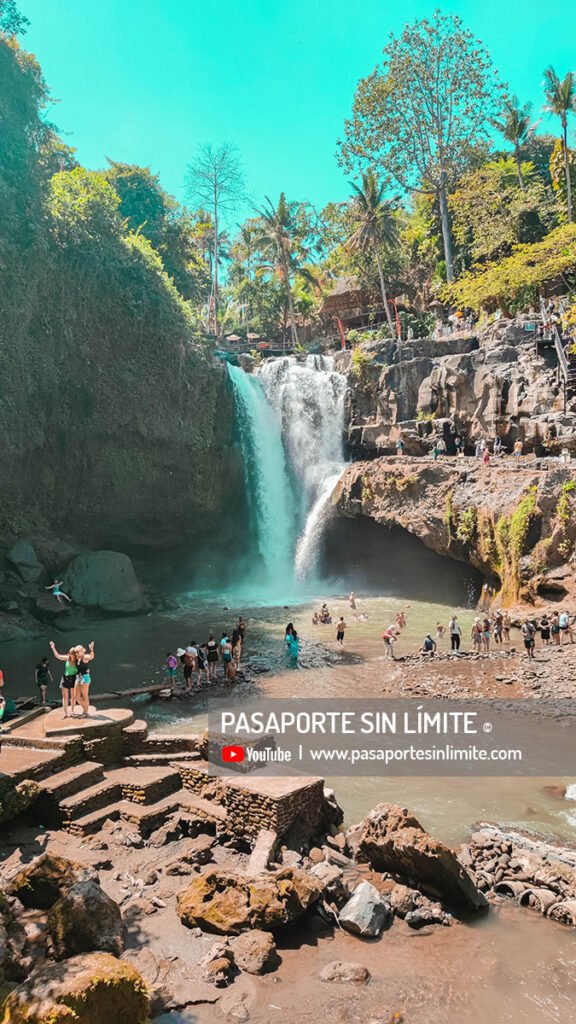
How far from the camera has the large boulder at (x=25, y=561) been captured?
87.1ft

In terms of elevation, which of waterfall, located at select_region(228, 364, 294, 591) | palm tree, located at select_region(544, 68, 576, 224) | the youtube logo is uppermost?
palm tree, located at select_region(544, 68, 576, 224)

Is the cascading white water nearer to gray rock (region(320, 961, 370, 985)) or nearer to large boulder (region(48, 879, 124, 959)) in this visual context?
gray rock (region(320, 961, 370, 985))

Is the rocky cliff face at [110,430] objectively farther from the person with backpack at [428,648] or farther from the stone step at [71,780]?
the stone step at [71,780]

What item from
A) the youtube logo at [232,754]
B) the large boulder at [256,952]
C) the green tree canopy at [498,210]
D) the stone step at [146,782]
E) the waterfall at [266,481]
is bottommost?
the large boulder at [256,952]

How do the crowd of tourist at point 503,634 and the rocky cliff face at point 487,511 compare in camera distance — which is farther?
the rocky cliff face at point 487,511

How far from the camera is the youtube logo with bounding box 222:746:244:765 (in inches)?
418

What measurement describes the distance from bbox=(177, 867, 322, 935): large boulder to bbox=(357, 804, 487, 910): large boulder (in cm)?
127

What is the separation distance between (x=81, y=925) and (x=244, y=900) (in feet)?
6.48

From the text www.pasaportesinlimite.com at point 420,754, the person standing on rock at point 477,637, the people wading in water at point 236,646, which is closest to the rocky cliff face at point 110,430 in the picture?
the people wading in water at point 236,646

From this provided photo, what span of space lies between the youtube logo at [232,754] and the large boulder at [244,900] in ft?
9.67

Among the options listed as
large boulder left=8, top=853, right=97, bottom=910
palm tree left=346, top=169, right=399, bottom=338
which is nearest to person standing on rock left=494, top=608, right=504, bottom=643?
large boulder left=8, top=853, right=97, bottom=910

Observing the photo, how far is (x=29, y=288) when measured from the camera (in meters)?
A: 25.7

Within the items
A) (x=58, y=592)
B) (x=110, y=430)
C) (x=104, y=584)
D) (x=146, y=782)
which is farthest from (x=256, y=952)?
(x=110, y=430)

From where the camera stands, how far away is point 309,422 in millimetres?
36625
